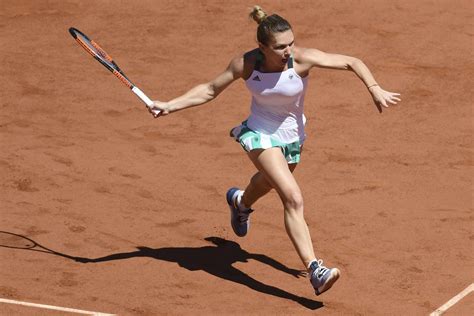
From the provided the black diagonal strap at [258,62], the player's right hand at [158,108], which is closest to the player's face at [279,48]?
the black diagonal strap at [258,62]

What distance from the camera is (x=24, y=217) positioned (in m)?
11.8

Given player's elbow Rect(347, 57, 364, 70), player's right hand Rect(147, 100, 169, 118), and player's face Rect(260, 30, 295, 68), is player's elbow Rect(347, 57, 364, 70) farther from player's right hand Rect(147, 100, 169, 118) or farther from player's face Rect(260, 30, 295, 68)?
player's right hand Rect(147, 100, 169, 118)

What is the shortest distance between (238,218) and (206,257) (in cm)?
47

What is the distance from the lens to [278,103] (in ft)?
34.0

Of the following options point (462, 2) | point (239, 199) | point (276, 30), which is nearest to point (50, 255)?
point (239, 199)

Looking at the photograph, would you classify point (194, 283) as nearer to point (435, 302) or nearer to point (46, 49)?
point (435, 302)

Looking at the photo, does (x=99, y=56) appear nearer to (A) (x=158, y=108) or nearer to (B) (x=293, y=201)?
(A) (x=158, y=108)

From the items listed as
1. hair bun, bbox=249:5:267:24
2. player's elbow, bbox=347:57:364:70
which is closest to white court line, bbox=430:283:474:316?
player's elbow, bbox=347:57:364:70

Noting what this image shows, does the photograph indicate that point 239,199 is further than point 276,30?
Yes

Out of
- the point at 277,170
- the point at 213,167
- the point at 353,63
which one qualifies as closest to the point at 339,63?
the point at 353,63

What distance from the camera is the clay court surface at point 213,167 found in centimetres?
1057

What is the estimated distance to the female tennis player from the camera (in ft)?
32.8

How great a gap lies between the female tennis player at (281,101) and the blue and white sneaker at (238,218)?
0.70m

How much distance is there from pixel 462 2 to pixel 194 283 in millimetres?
8544
